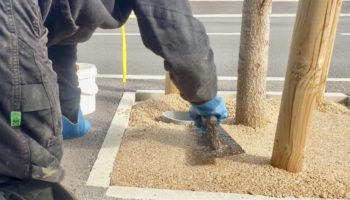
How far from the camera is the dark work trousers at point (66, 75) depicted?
77.7 inches

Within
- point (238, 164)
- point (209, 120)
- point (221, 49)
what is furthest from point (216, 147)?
point (221, 49)

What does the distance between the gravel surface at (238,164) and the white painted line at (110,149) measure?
62mm

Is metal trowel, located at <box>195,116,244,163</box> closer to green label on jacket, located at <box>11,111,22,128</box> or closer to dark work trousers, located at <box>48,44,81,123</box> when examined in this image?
dark work trousers, located at <box>48,44,81,123</box>

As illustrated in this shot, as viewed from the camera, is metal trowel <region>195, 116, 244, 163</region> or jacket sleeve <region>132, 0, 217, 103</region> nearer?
jacket sleeve <region>132, 0, 217, 103</region>

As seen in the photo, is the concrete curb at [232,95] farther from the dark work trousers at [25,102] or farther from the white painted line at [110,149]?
the dark work trousers at [25,102]

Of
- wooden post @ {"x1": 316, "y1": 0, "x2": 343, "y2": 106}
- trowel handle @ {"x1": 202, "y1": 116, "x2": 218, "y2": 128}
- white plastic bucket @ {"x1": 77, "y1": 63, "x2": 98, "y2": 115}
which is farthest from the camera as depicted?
white plastic bucket @ {"x1": 77, "y1": 63, "x2": 98, "y2": 115}

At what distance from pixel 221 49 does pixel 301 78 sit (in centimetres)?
516

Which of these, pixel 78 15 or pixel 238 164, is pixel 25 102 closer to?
pixel 78 15

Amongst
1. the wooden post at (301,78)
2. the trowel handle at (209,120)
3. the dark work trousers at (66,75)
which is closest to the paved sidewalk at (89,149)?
the dark work trousers at (66,75)

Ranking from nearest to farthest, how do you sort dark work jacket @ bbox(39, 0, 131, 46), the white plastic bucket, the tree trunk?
dark work jacket @ bbox(39, 0, 131, 46) → the tree trunk → the white plastic bucket

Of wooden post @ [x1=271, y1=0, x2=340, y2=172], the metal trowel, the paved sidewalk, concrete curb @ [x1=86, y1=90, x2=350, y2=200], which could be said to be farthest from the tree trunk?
the paved sidewalk

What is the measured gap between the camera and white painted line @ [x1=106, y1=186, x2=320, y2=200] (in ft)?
8.52

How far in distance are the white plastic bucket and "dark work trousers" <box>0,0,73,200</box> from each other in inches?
122

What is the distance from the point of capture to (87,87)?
4031 mm
